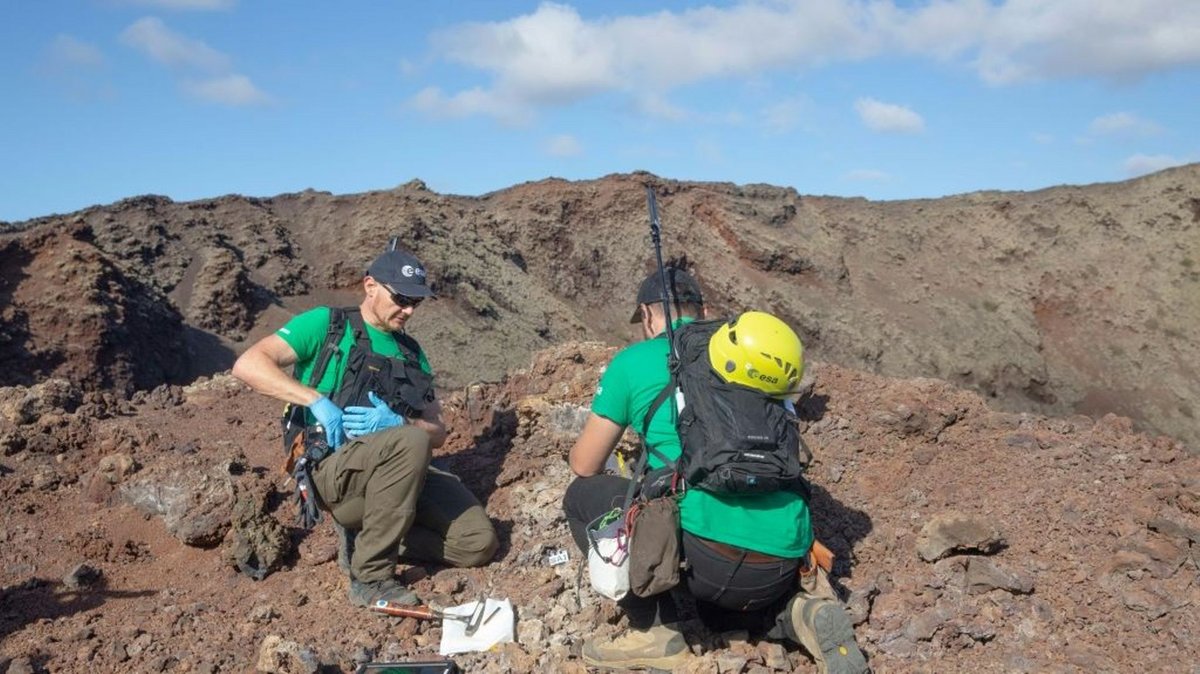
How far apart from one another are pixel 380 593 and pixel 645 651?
1284 mm

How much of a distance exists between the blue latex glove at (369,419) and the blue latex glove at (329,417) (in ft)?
0.17

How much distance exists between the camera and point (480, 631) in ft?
13.3

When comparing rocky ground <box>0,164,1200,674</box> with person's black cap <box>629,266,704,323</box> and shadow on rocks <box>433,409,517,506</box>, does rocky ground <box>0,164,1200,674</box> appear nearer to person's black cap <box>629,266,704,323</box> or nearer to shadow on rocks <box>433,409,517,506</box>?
shadow on rocks <box>433,409,517,506</box>

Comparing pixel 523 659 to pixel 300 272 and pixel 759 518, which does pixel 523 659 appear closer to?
pixel 759 518

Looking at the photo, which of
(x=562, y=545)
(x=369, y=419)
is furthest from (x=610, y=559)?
(x=369, y=419)

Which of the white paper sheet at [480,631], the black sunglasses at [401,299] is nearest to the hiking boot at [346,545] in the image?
the white paper sheet at [480,631]

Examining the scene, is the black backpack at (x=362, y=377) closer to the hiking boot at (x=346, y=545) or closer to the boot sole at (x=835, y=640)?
the hiking boot at (x=346, y=545)

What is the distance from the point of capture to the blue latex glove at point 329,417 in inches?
169

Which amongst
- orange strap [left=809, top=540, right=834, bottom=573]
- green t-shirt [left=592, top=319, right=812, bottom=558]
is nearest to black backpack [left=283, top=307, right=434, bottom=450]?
green t-shirt [left=592, top=319, right=812, bottom=558]

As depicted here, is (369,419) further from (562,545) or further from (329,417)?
(562,545)

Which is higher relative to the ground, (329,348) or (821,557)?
(329,348)

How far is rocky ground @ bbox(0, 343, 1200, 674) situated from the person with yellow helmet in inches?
9.3

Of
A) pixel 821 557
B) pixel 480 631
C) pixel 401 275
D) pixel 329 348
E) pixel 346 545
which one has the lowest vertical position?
pixel 480 631

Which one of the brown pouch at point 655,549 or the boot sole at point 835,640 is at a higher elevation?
the brown pouch at point 655,549
